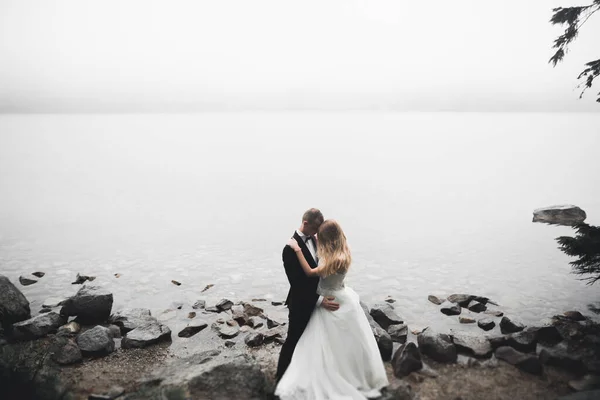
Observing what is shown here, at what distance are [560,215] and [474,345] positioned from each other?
1104 inches

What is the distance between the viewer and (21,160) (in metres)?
91.4

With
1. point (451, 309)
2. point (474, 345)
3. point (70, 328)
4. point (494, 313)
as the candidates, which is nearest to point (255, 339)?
point (70, 328)

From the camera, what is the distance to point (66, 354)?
30.7 feet

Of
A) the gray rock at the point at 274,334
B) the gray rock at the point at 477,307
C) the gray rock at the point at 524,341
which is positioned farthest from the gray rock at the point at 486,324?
the gray rock at the point at 274,334

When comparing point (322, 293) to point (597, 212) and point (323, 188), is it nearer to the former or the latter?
point (597, 212)

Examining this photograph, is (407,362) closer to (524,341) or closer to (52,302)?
(524,341)

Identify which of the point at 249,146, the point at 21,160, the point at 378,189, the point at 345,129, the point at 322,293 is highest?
the point at 345,129

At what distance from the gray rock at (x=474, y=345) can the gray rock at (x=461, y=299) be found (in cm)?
440

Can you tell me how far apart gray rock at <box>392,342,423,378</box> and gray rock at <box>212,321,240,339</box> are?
5.04m

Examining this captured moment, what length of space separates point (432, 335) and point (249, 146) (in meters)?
135

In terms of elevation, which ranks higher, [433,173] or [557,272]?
[433,173]

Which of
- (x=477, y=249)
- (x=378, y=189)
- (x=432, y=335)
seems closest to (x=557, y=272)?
(x=477, y=249)

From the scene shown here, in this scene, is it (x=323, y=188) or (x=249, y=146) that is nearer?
(x=323, y=188)

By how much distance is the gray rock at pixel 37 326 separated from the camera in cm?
1071
